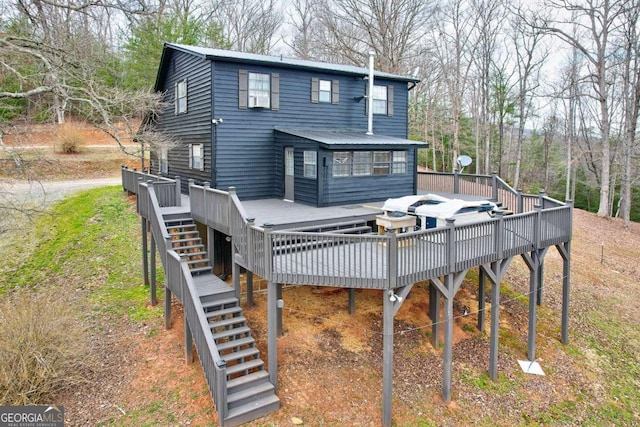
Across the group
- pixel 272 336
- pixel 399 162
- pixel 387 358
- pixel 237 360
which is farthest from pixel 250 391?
pixel 399 162

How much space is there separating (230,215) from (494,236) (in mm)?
5463

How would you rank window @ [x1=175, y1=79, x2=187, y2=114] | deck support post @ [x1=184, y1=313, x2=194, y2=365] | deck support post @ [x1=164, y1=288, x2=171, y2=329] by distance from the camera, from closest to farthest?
deck support post @ [x1=184, y1=313, x2=194, y2=365]
deck support post @ [x1=164, y1=288, x2=171, y2=329]
window @ [x1=175, y1=79, x2=187, y2=114]

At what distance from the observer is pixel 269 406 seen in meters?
7.58

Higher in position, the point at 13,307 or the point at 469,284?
the point at 13,307

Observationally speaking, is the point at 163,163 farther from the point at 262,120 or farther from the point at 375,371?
the point at 375,371

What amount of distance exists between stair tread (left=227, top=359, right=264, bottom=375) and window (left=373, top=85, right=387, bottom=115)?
1093 cm

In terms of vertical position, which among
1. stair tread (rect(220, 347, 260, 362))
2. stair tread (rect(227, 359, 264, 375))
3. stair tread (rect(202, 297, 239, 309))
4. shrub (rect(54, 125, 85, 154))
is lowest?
stair tread (rect(227, 359, 264, 375))

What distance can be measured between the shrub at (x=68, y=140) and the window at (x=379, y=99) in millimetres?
20680

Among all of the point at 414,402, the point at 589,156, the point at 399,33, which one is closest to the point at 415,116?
the point at 399,33

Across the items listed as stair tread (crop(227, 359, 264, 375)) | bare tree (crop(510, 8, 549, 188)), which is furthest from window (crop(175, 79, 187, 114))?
bare tree (crop(510, 8, 549, 188))

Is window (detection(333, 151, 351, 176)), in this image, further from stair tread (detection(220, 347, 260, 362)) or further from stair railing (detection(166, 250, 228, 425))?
stair tread (detection(220, 347, 260, 362))

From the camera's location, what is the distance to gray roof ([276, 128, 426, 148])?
12.5m

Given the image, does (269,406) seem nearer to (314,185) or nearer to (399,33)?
(314,185)

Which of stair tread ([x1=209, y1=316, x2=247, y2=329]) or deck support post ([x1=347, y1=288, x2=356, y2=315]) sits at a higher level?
stair tread ([x1=209, y1=316, x2=247, y2=329])
